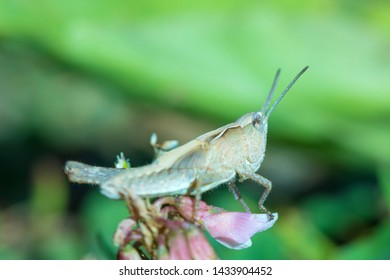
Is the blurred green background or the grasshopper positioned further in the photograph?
the blurred green background

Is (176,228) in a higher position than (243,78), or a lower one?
lower

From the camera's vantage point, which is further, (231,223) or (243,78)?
(243,78)

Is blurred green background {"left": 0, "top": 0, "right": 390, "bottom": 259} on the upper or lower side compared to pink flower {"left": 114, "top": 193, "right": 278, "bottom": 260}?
upper

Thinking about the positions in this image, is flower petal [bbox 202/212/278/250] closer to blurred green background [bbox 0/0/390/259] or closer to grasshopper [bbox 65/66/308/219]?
grasshopper [bbox 65/66/308/219]

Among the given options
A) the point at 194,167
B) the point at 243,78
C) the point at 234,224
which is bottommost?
the point at 234,224

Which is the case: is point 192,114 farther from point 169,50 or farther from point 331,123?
point 331,123

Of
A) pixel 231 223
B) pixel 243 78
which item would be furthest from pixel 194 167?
pixel 243 78

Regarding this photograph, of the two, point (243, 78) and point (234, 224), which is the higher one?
point (243, 78)

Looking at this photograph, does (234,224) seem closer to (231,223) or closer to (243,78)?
(231,223)

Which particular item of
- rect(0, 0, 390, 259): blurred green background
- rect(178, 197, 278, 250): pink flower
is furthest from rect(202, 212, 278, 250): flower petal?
rect(0, 0, 390, 259): blurred green background
